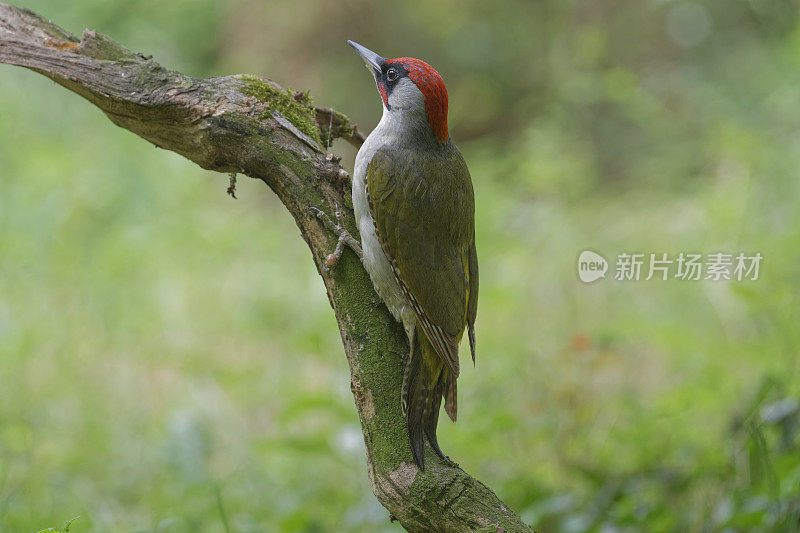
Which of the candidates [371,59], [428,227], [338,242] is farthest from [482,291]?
→ [338,242]

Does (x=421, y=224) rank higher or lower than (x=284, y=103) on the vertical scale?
lower

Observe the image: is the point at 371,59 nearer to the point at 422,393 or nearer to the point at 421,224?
the point at 421,224

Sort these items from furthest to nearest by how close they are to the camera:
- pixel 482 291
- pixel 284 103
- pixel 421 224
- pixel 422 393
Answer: pixel 482 291, pixel 421 224, pixel 284 103, pixel 422 393

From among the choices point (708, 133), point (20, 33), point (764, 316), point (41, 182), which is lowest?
point (764, 316)

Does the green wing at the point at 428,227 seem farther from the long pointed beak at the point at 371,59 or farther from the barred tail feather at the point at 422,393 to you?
the long pointed beak at the point at 371,59

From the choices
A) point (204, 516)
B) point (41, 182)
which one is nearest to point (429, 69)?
point (204, 516)

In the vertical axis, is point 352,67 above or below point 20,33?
above

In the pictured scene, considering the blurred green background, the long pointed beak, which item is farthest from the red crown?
the blurred green background

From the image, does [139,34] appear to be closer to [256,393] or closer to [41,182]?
[41,182]

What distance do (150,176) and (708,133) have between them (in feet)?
17.0

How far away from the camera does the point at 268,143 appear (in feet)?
7.47

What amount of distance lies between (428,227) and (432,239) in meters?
0.04

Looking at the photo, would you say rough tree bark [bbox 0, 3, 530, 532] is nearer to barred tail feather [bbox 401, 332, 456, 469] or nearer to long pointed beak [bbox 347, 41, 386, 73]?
barred tail feather [bbox 401, 332, 456, 469]

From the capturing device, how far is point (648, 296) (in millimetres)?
5668
